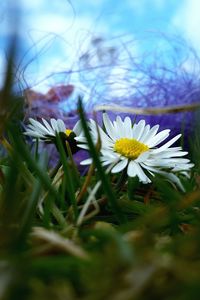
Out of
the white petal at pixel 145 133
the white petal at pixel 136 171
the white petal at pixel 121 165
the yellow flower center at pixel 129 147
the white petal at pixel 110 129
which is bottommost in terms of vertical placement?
the white petal at pixel 136 171

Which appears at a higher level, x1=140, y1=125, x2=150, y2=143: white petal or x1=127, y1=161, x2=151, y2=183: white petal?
x1=140, y1=125, x2=150, y2=143: white petal

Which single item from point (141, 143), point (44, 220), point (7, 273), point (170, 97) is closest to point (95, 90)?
point (170, 97)

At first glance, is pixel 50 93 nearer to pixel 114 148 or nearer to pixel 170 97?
pixel 170 97

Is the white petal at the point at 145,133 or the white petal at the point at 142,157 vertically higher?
the white petal at the point at 145,133

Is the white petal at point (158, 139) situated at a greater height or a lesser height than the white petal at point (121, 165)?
greater

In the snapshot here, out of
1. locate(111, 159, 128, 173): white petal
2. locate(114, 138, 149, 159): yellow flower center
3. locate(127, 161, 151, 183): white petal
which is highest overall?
locate(114, 138, 149, 159): yellow flower center
